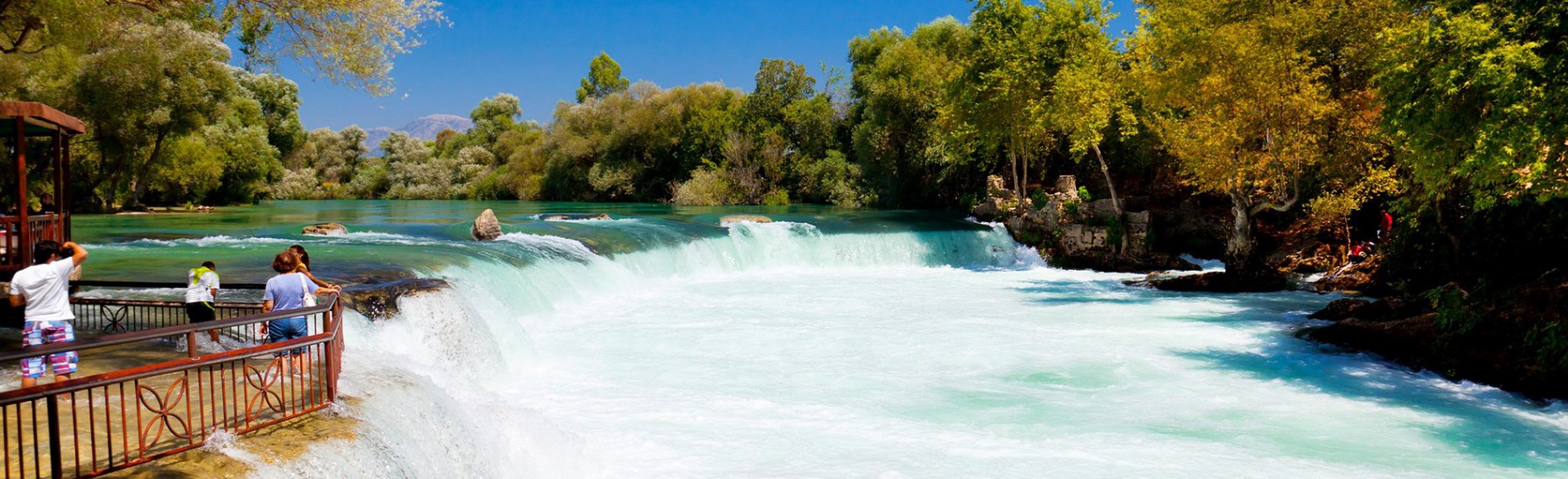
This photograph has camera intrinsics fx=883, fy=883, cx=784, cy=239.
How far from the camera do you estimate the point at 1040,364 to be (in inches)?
483

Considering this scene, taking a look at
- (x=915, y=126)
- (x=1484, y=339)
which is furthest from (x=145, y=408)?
(x=915, y=126)

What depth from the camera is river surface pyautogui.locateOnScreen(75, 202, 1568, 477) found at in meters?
7.98

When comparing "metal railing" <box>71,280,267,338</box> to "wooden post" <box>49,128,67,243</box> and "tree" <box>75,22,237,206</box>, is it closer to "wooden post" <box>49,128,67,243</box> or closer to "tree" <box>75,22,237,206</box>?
"wooden post" <box>49,128,67,243</box>

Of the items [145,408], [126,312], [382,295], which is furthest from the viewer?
[382,295]

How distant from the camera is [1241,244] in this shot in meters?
19.8

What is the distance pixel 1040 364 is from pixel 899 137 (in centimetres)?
3199

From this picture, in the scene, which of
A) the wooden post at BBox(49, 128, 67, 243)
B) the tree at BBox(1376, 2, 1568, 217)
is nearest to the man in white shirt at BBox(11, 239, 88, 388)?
the wooden post at BBox(49, 128, 67, 243)

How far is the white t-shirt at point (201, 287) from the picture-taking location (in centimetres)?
846

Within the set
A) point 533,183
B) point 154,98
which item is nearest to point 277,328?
point 154,98

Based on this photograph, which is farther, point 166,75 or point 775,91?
point 775,91

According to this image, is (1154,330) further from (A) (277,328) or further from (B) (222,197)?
(B) (222,197)

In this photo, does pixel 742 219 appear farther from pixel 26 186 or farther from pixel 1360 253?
pixel 26 186

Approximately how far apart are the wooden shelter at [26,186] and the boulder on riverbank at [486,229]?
10996mm

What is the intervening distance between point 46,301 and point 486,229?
591 inches
